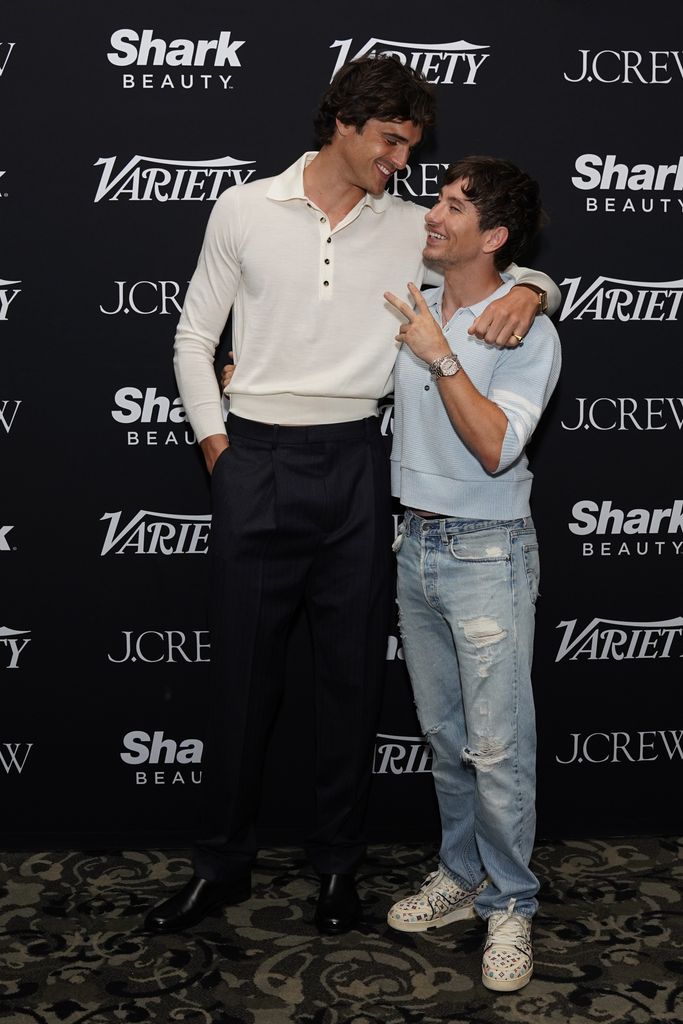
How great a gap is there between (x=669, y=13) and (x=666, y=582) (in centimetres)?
160

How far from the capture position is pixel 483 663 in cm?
249

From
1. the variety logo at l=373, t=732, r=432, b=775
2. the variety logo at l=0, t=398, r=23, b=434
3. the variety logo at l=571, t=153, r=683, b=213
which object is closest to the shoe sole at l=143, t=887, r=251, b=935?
the variety logo at l=373, t=732, r=432, b=775

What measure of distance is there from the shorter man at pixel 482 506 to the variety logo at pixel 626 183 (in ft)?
2.08

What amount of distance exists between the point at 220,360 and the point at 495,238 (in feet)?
3.13

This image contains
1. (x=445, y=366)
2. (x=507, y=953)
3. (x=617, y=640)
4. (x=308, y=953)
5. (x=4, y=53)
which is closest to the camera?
(x=445, y=366)

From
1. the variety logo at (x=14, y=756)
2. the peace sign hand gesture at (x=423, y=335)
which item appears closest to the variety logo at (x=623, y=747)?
the peace sign hand gesture at (x=423, y=335)

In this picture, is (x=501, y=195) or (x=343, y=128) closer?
(x=501, y=195)

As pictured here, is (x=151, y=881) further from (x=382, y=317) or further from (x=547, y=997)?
(x=382, y=317)

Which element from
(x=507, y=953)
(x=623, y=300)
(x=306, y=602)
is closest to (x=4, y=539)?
(x=306, y=602)

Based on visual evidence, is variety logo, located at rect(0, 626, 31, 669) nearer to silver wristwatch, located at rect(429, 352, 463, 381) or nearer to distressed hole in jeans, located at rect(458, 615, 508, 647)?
distressed hole in jeans, located at rect(458, 615, 508, 647)

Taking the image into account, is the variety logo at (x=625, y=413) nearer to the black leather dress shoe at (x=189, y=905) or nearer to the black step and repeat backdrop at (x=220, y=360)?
the black step and repeat backdrop at (x=220, y=360)

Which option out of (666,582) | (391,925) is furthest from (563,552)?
(391,925)

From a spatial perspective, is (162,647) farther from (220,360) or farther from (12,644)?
(220,360)

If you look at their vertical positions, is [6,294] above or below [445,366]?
above
